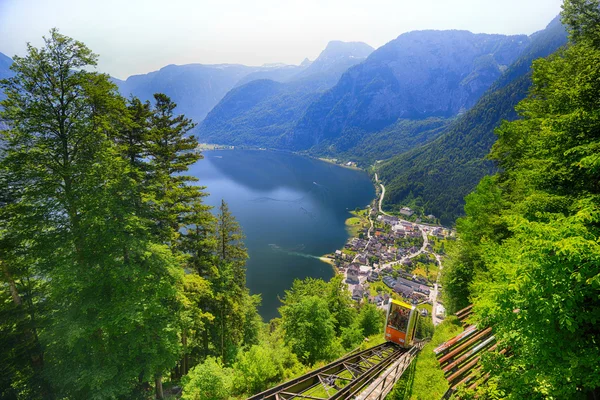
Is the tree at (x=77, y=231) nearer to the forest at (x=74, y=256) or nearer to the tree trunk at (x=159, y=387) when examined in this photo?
the forest at (x=74, y=256)

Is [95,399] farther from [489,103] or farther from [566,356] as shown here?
[489,103]

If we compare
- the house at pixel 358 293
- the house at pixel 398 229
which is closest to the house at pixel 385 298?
the house at pixel 358 293

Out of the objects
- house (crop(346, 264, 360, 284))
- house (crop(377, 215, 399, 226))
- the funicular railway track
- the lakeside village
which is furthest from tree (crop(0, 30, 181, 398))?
house (crop(377, 215, 399, 226))

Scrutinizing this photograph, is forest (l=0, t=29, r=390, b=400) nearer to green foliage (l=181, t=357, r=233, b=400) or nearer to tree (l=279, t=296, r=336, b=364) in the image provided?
green foliage (l=181, t=357, r=233, b=400)

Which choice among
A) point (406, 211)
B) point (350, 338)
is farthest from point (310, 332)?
point (406, 211)

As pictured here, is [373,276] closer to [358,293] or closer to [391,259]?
[358,293]

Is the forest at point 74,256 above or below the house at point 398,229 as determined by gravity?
above

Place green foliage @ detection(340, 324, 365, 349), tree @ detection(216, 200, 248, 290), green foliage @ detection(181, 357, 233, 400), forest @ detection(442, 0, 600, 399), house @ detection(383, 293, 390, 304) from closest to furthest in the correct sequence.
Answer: forest @ detection(442, 0, 600, 399) < green foliage @ detection(181, 357, 233, 400) < tree @ detection(216, 200, 248, 290) < green foliage @ detection(340, 324, 365, 349) < house @ detection(383, 293, 390, 304)
